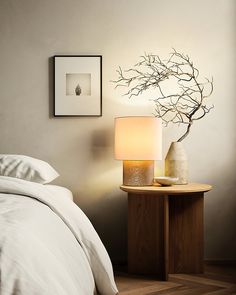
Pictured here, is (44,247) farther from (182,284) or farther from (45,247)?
(182,284)

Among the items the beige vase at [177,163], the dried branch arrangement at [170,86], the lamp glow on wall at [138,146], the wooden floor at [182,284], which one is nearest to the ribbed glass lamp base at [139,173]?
the lamp glow on wall at [138,146]

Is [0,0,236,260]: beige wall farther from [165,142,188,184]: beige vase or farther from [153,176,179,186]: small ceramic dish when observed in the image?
[153,176,179,186]: small ceramic dish

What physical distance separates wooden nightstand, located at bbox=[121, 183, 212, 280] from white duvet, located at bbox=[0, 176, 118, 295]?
710mm

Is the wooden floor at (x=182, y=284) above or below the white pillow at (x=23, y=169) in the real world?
below

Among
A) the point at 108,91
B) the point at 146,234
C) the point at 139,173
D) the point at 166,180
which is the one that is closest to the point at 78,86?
the point at 108,91

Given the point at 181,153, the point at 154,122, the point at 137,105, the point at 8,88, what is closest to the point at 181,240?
the point at 181,153

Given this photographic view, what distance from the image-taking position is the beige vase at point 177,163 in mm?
2797

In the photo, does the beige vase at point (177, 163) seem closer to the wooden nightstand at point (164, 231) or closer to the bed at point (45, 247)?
the wooden nightstand at point (164, 231)

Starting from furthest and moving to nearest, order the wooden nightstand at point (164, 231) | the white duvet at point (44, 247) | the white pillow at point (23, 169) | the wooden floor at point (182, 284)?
1. the wooden nightstand at point (164, 231)
2. the white pillow at point (23, 169)
3. the wooden floor at point (182, 284)
4. the white duvet at point (44, 247)

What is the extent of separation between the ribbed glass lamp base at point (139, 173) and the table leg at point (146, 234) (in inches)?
3.2

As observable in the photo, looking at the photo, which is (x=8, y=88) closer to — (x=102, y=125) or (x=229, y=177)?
(x=102, y=125)

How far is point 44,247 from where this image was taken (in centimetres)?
127

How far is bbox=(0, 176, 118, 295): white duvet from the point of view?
1.08 metres

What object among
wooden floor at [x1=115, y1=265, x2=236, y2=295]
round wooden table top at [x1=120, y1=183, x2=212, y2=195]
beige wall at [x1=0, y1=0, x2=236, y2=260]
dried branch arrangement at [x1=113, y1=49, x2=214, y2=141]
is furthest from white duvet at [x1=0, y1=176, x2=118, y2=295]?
dried branch arrangement at [x1=113, y1=49, x2=214, y2=141]
